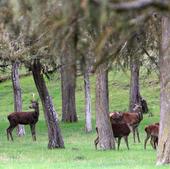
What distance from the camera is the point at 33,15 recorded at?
482 cm

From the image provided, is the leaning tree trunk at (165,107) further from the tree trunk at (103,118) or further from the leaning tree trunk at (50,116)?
the leaning tree trunk at (50,116)

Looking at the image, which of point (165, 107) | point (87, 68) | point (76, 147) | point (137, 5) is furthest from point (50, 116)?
point (137, 5)

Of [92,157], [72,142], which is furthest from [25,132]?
[92,157]

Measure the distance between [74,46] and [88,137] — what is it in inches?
943

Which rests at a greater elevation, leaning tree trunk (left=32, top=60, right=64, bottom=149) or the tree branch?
the tree branch

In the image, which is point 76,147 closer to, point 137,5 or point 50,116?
point 50,116

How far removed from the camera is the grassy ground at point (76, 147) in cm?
1574

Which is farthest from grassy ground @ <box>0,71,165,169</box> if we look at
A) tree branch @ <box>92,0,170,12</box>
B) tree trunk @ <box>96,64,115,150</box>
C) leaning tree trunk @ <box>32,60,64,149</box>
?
tree branch @ <box>92,0,170,12</box>

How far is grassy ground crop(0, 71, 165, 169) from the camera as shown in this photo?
15.7m

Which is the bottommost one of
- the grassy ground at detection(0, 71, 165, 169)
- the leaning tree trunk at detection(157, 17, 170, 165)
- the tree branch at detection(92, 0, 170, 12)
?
the grassy ground at detection(0, 71, 165, 169)

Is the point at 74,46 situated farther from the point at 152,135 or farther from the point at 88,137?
the point at 88,137

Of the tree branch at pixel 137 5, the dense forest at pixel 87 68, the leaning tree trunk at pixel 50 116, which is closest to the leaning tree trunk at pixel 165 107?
the dense forest at pixel 87 68

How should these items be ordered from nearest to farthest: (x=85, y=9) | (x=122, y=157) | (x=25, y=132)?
(x=85, y=9)
(x=122, y=157)
(x=25, y=132)

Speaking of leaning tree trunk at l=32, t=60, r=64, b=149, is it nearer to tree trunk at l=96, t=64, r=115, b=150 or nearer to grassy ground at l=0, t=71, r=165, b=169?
grassy ground at l=0, t=71, r=165, b=169
